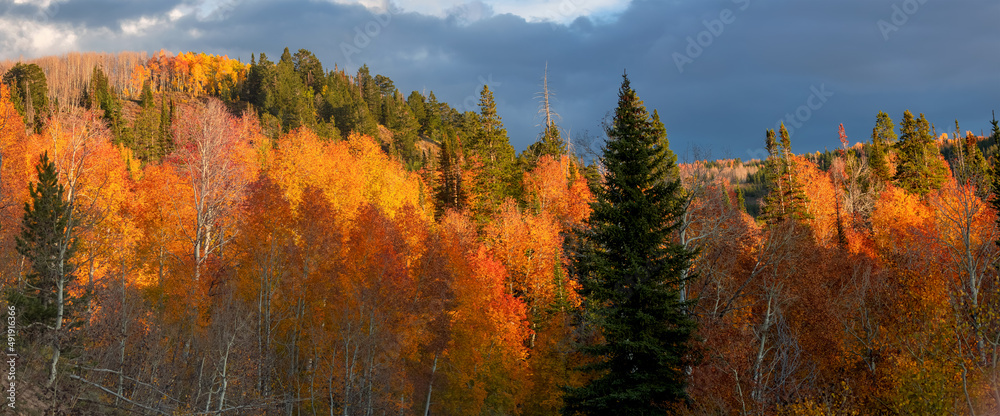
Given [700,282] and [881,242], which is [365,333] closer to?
[700,282]

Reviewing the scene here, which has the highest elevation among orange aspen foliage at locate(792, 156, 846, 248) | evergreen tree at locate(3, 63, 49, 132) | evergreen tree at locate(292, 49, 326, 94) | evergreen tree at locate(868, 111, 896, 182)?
evergreen tree at locate(292, 49, 326, 94)

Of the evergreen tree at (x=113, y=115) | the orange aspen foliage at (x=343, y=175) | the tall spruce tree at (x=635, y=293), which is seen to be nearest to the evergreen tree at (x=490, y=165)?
the orange aspen foliage at (x=343, y=175)

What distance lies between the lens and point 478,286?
42969 millimetres

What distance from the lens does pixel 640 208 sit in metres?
22.7

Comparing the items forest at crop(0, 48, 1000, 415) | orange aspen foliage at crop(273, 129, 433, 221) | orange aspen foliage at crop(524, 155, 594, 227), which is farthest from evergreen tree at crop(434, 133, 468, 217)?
orange aspen foliage at crop(273, 129, 433, 221)

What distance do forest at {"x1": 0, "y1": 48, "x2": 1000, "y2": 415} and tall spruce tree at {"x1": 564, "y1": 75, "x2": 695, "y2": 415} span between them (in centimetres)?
10

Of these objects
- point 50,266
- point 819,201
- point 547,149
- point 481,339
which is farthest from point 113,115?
point 819,201

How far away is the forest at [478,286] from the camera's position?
2175 centimetres

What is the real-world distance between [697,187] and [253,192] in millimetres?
26923

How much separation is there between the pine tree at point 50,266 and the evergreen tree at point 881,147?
257 feet

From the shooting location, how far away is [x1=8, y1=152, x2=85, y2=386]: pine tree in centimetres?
1584

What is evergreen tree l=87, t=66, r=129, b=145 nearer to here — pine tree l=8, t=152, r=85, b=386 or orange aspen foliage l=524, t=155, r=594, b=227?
orange aspen foliage l=524, t=155, r=594, b=227

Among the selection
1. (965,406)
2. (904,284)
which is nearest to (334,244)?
(965,406)

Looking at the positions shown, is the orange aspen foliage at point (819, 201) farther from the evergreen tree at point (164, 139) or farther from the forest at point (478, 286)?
the evergreen tree at point (164, 139)
